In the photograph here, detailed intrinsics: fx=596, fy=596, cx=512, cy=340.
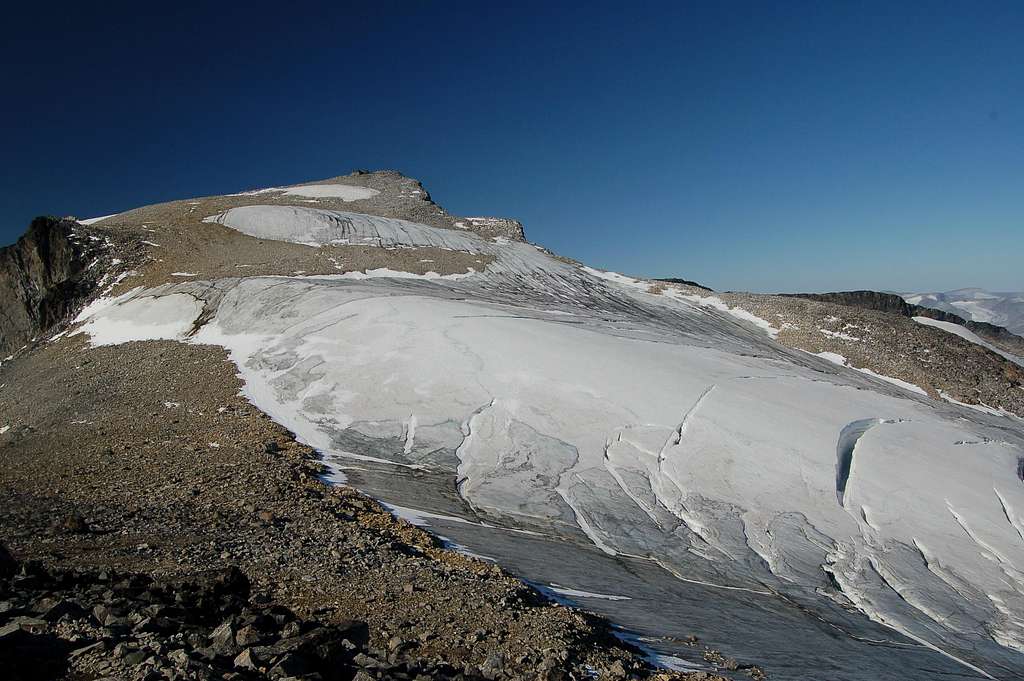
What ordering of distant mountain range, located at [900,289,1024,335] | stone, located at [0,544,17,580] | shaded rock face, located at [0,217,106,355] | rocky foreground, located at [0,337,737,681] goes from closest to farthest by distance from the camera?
rocky foreground, located at [0,337,737,681] → stone, located at [0,544,17,580] → shaded rock face, located at [0,217,106,355] → distant mountain range, located at [900,289,1024,335]

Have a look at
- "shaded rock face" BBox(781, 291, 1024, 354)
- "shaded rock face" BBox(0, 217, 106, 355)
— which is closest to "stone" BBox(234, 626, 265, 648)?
"shaded rock face" BBox(0, 217, 106, 355)

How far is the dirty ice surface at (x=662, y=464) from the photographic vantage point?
1022 cm

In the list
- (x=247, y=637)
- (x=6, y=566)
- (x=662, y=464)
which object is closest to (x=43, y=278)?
(x=6, y=566)

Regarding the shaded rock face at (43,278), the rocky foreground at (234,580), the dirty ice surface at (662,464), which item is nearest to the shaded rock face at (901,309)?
the dirty ice surface at (662,464)

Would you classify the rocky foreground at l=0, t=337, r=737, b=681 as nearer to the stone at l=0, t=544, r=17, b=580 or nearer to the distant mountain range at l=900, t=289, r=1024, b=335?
the stone at l=0, t=544, r=17, b=580

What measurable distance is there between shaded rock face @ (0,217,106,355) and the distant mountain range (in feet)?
547

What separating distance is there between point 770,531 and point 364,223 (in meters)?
30.7

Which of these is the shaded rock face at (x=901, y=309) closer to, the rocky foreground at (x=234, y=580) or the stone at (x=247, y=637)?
the rocky foreground at (x=234, y=580)

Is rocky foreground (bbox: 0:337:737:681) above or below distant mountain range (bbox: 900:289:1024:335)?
below

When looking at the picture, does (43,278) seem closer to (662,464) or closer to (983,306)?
(662,464)

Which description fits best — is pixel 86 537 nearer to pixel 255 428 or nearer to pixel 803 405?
pixel 255 428

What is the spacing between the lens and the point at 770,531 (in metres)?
13.3

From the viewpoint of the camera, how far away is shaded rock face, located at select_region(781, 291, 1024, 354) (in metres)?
68.1

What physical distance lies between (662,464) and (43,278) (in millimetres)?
29176
